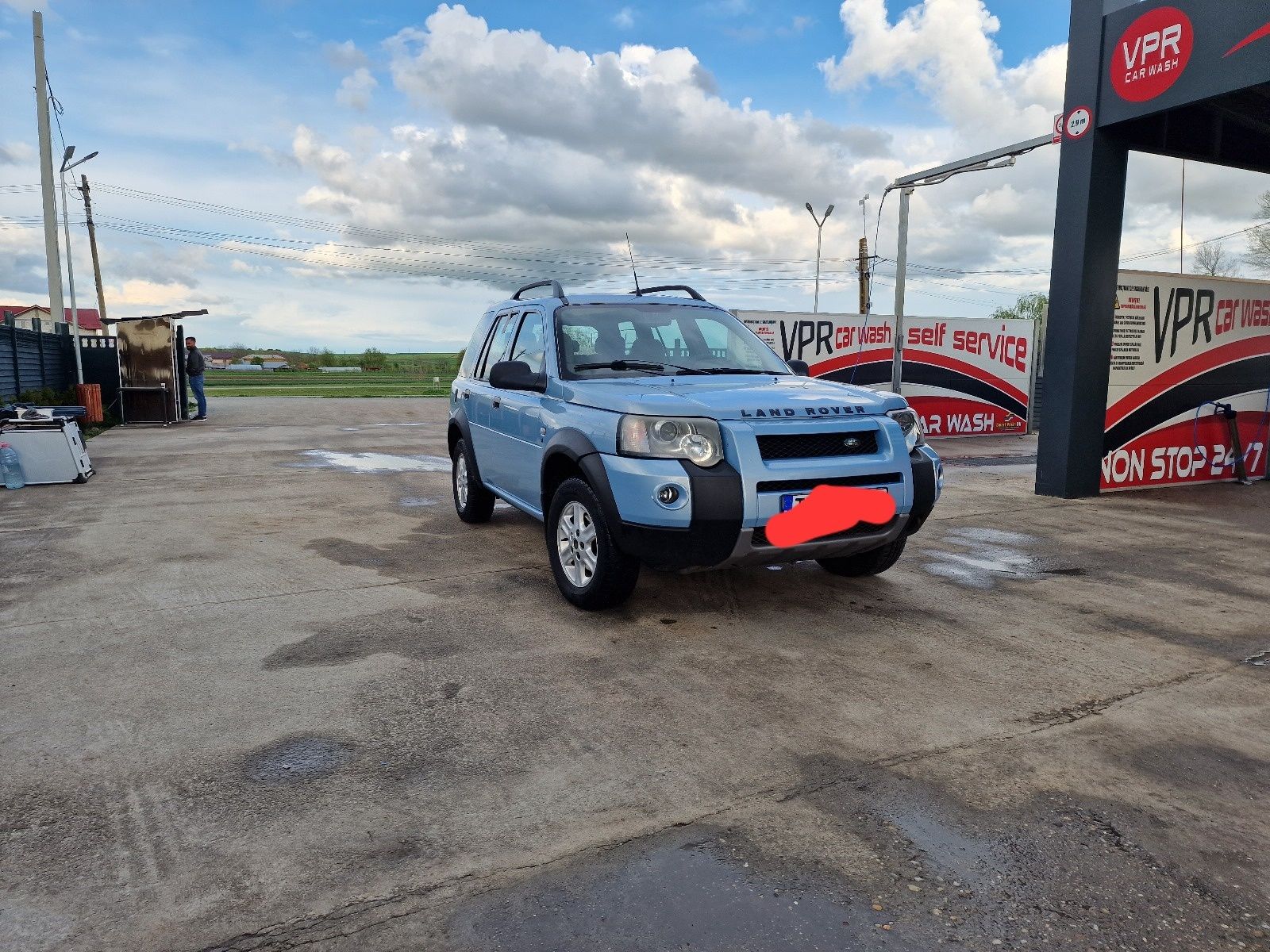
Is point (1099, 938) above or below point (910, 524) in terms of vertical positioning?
below

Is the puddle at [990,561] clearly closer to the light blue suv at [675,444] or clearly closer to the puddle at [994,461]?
the light blue suv at [675,444]

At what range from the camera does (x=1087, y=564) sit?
6336mm

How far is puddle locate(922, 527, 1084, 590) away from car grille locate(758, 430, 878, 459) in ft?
5.35

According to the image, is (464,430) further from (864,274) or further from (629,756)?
(864,274)

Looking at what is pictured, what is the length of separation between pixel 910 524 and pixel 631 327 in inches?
83.2

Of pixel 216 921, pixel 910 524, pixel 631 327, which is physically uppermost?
pixel 631 327

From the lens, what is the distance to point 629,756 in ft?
10.5

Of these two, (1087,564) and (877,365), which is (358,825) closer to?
(1087,564)

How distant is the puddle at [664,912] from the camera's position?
7.16 feet

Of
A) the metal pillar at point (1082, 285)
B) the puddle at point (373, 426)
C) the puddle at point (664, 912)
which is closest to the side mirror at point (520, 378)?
the puddle at point (664, 912)

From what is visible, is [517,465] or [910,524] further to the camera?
[517,465]

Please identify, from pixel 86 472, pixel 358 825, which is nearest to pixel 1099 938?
pixel 358 825

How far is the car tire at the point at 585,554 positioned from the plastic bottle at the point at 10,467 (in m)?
7.29

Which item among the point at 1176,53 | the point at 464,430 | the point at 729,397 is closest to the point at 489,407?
the point at 464,430
